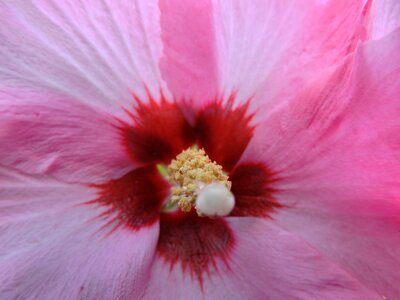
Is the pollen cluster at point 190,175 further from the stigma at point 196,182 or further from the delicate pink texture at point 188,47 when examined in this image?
the delicate pink texture at point 188,47

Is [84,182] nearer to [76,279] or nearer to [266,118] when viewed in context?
[76,279]

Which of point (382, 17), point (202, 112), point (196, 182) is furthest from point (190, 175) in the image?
point (382, 17)

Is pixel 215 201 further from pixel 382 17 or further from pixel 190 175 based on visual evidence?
pixel 382 17

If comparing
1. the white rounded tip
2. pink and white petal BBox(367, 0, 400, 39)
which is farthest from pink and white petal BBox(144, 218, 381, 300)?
pink and white petal BBox(367, 0, 400, 39)

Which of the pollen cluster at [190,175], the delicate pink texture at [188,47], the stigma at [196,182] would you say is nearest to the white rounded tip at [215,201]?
the stigma at [196,182]

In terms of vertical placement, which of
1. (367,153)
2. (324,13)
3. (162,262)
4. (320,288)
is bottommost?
(320,288)

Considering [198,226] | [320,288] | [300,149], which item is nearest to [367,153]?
[300,149]
